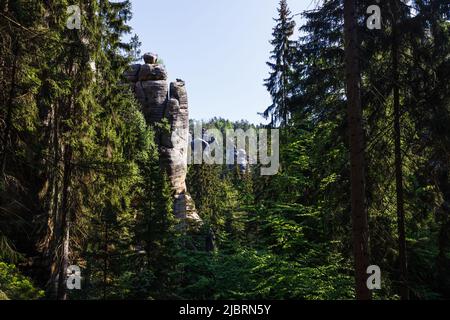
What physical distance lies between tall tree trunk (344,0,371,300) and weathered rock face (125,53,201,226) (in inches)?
1333

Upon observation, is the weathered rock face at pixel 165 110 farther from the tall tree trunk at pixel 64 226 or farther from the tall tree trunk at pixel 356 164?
the tall tree trunk at pixel 356 164

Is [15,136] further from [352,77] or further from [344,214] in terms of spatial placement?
[344,214]

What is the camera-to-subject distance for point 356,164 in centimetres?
676

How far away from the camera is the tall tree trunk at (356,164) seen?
6.57 metres

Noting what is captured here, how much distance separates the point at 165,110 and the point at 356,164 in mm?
36765

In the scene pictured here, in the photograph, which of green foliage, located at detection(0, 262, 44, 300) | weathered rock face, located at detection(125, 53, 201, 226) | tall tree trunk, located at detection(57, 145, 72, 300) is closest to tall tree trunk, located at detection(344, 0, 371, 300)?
green foliage, located at detection(0, 262, 44, 300)

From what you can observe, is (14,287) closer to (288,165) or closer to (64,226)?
(64,226)

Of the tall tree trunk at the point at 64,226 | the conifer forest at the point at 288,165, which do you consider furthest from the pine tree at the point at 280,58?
the tall tree trunk at the point at 64,226

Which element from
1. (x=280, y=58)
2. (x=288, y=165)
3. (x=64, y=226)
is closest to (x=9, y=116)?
(x=64, y=226)

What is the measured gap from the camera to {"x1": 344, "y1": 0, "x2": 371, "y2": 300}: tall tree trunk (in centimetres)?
657

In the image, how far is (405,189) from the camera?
Result: 10.1 metres

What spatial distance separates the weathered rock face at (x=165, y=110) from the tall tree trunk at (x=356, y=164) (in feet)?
111

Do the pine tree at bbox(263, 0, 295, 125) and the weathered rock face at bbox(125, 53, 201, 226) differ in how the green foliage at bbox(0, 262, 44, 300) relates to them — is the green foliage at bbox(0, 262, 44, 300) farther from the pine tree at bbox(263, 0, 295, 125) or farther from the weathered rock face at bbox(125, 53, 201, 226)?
the weathered rock face at bbox(125, 53, 201, 226)
